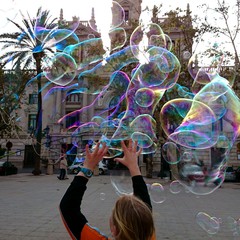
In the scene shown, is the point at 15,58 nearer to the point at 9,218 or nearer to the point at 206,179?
the point at 9,218

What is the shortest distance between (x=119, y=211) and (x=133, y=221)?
0.32ft

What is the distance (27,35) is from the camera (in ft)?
75.4

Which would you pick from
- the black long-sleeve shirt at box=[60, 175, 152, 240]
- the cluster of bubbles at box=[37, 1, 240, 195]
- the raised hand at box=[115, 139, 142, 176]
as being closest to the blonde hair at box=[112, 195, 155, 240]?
the black long-sleeve shirt at box=[60, 175, 152, 240]

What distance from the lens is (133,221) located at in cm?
175

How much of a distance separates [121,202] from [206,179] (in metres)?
5.96

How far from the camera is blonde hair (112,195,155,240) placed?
1742 mm

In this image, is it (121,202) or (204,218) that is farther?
(204,218)

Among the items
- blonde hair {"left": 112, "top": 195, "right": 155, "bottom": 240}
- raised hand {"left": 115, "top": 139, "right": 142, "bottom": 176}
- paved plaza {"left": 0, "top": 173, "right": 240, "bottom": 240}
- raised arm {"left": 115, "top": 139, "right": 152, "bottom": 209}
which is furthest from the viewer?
paved plaza {"left": 0, "top": 173, "right": 240, "bottom": 240}

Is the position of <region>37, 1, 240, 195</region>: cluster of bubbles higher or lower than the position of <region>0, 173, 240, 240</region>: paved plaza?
higher

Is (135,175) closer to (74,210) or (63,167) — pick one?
(74,210)

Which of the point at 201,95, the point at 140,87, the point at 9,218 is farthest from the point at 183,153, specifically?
the point at 9,218

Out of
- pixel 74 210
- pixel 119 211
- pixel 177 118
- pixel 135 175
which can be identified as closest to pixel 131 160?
pixel 135 175

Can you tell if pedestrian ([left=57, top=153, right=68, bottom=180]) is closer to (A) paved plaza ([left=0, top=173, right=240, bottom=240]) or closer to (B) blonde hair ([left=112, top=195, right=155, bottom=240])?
(A) paved plaza ([left=0, top=173, right=240, bottom=240])

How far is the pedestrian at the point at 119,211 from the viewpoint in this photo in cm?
176
